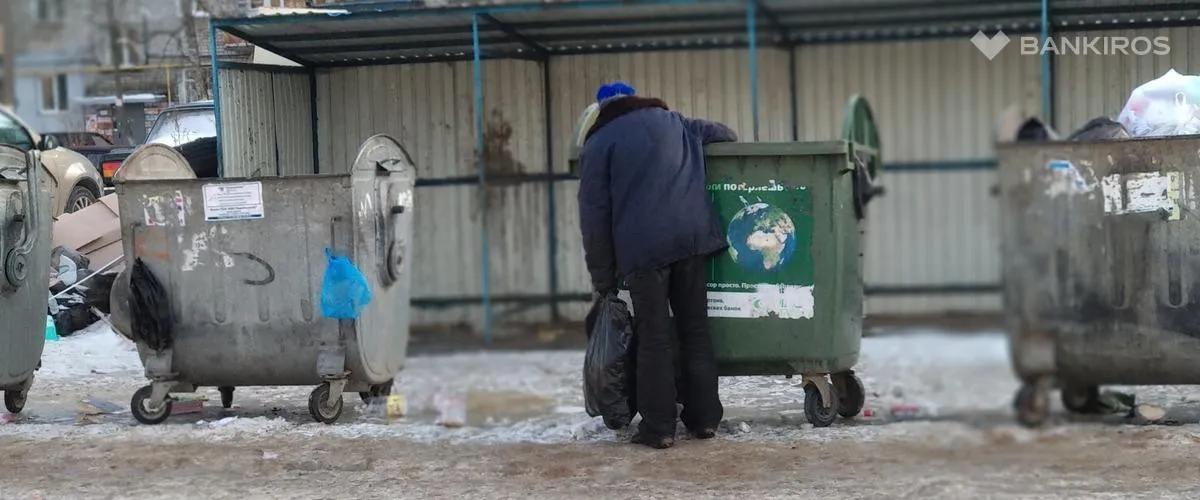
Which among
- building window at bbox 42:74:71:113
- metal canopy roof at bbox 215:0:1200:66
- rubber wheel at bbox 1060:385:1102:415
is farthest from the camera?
building window at bbox 42:74:71:113

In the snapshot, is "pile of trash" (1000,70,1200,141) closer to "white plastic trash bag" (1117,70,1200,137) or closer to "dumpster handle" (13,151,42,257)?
"white plastic trash bag" (1117,70,1200,137)

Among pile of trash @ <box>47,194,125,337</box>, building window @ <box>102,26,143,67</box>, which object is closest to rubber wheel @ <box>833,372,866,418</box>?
pile of trash @ <box>47,194,125,337</box>

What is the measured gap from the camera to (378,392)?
637 cm

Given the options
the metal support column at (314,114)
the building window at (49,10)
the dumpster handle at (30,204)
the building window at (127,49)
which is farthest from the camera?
the building window at (49,10)

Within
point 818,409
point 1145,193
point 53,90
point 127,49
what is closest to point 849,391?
point 818,409

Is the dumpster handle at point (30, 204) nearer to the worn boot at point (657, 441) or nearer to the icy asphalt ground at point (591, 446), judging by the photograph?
the icy asphalt ground at point (591, 446)

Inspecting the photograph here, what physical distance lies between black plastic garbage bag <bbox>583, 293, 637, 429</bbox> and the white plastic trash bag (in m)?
2.50

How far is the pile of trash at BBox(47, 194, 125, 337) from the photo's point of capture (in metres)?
8.71

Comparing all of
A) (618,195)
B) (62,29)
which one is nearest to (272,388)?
(618,195)

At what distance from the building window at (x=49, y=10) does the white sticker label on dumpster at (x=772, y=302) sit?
3516 cm

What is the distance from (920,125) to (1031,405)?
4854 mm

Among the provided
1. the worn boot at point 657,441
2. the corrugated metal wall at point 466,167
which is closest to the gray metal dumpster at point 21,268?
the corrugated metal wall at point 466,167

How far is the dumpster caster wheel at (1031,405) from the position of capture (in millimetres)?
2844

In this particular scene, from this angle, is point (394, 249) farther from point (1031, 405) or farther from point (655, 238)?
point (1031, 405)
